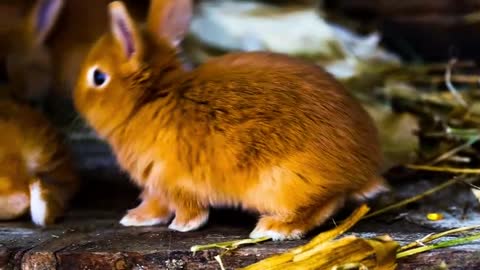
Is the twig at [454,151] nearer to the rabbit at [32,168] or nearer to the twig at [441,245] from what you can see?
the twig at [441,245]

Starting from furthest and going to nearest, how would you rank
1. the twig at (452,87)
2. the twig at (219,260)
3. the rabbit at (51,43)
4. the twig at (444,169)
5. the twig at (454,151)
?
the rabbit at (51,43) → the twig at (452,87) → the twig at (454,151) → the twig at (444,169) → the twig at (219,260)

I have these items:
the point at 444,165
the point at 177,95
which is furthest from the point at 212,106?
the point at 444,165

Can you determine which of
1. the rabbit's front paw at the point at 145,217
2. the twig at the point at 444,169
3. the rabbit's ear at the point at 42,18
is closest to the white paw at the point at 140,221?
the rabbit's front paw at the point at 145,217

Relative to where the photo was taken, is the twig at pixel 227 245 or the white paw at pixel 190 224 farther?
the white paw at pixel 190 224

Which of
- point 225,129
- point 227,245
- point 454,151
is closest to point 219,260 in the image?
point 227,245

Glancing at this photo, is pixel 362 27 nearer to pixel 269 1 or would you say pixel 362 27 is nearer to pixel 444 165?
pixel 269 1

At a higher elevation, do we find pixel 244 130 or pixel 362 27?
pixel 362 27

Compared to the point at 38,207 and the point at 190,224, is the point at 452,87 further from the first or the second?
the point at 38,207
